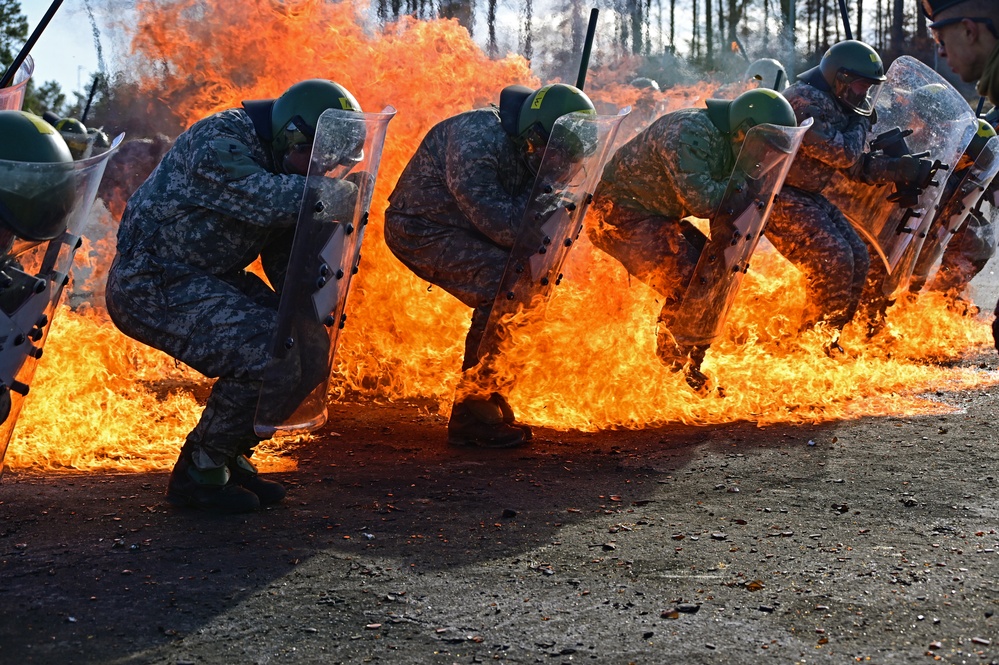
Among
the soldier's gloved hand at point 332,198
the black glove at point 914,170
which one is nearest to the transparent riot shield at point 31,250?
the soldier's gloved hand at point 332,198

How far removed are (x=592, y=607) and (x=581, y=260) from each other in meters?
4.54

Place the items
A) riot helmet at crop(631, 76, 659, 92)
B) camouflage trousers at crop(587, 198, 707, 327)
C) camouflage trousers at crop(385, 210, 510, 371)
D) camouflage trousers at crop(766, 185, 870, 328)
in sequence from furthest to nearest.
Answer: riot helmet at crop(631, 76, 659, 92), camouflage trousers at crop(766, 185, 870, 328), camouflage trousers at crop(587, 198, 707, 327), camouflage trousers at crop(385, 210, 510, 371)

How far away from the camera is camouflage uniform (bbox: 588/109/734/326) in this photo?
6.07m

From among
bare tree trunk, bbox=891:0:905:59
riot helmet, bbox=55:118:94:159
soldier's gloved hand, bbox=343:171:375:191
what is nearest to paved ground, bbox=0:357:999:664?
soldier's gloved hand, bbox=343:171:375:191

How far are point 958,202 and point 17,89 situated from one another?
21.8 feet

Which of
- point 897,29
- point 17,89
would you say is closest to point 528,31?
point 17,89

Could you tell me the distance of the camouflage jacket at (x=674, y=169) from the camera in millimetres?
6020

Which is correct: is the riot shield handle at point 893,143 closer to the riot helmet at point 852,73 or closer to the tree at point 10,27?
the riot helmet at point 852,73

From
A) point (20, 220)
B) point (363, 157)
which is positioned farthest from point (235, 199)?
point (20, 220)

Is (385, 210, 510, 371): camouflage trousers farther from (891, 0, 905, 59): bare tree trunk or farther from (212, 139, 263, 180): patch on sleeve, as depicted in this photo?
(891, 0, 905, 59): bare tree trunk

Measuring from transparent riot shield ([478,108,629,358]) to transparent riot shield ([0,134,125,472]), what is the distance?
2.22 metres

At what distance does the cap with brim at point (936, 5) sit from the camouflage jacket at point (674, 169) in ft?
7.24

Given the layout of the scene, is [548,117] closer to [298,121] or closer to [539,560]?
[298,121]

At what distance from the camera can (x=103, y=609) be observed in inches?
128
